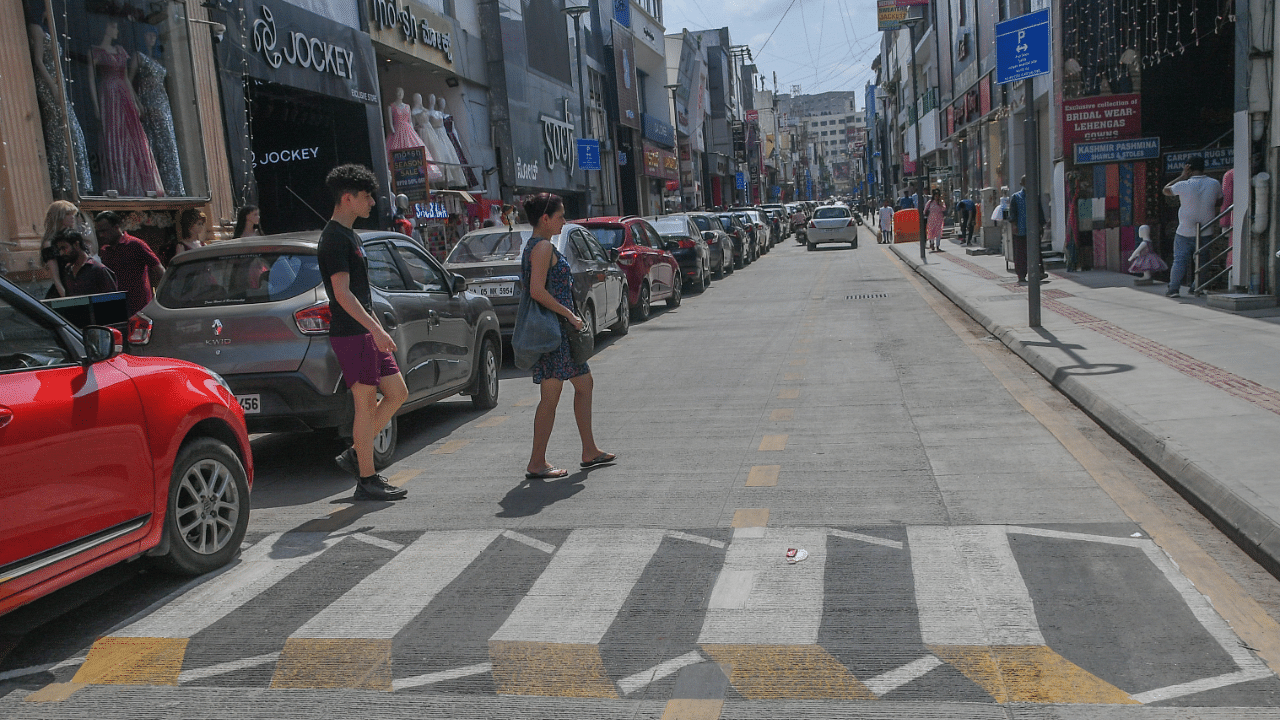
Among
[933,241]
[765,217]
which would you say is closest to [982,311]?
[933,241]

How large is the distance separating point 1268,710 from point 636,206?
44.6 metres

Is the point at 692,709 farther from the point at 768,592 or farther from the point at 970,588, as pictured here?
the point at 970,588

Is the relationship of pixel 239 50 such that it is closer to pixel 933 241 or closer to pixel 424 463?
pixel 424 463

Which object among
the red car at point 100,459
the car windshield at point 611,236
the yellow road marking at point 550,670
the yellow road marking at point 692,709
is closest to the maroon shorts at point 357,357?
the red car at point 100,459

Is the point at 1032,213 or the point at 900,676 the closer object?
the point at 900,676

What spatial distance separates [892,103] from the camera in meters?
78.4

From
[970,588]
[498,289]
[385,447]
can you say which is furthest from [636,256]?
[970,588]

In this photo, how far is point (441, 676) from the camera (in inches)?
147

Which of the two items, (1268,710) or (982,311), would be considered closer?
(1268,710)

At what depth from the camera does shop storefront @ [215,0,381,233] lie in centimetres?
1562

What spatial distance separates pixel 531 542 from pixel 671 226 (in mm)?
18172

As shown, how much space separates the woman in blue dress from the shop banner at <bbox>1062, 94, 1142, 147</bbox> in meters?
13.5

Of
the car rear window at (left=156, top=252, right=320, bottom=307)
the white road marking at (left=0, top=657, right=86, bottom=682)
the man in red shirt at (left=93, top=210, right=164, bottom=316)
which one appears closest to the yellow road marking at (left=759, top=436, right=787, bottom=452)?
the car rear window at (left=156, top=252, right=320, bottom=307)

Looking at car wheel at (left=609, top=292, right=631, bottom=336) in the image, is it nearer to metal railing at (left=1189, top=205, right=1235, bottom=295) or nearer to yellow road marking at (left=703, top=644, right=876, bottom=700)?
metal railing at (left=1189, top=205, right=1235, bottom=295)
